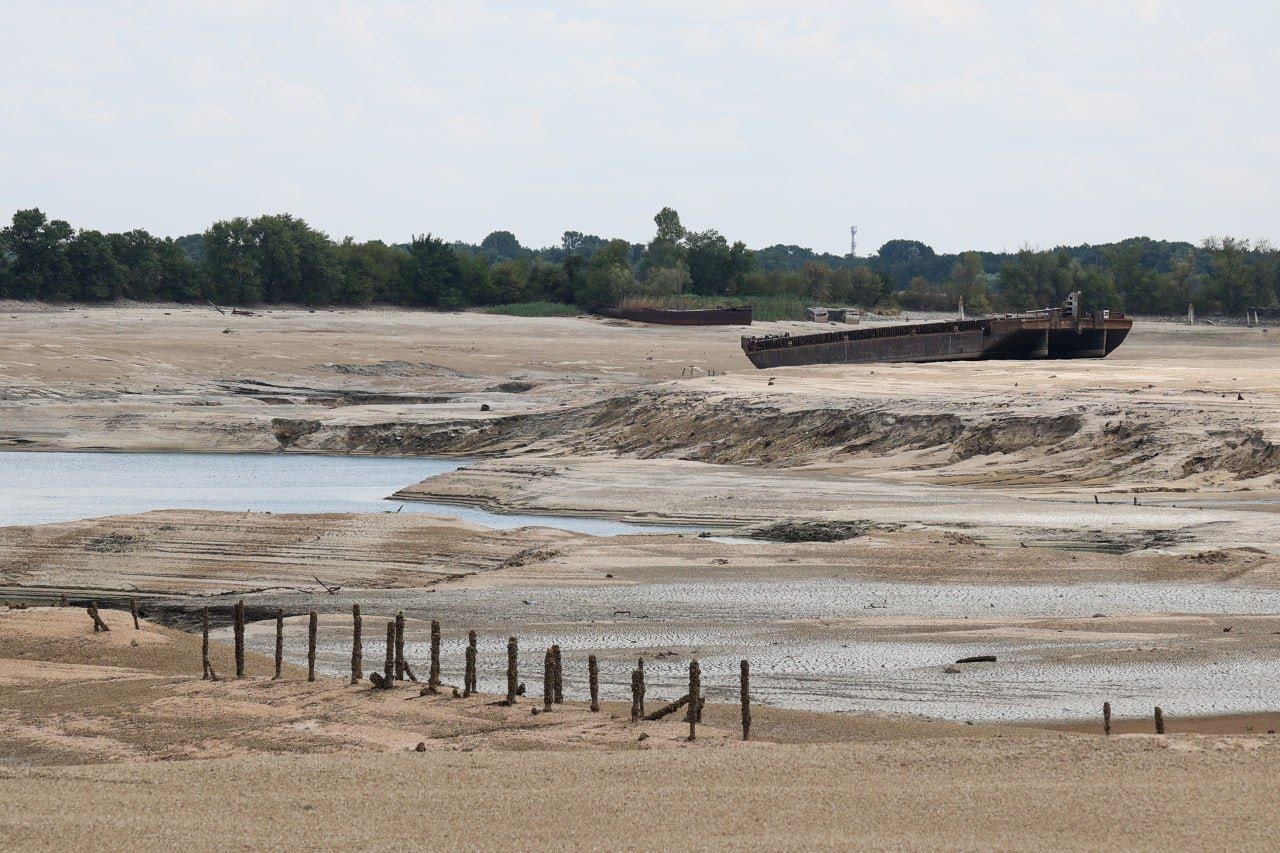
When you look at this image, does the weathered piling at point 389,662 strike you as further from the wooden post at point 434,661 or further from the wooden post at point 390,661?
the wooden post at point 434,661

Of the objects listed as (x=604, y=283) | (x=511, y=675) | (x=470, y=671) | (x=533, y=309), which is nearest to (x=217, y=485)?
(x=470, y=671)

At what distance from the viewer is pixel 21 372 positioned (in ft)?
155

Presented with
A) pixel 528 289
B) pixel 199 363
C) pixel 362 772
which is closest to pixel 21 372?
pixel 199 363

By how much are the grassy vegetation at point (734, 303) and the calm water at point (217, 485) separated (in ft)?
161

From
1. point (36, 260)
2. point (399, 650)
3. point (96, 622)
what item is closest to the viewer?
point (399, 650)

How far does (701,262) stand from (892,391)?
7069cm

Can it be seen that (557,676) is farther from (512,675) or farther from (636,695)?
(636,695)

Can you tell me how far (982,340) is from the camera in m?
48.6

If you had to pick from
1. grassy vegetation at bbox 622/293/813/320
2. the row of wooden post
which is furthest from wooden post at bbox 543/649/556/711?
grassy vegetation at bbox 622/293/813/320

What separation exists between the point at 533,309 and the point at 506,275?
25.4 feet

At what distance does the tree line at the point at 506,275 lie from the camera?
7569 cm

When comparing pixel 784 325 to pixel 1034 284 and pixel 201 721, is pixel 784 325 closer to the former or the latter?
pixel 1034 284

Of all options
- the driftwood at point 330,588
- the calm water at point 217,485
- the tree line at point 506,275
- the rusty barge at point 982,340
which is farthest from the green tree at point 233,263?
the driftwood at point 330,588

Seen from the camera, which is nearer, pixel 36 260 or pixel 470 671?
pixel 470 671
